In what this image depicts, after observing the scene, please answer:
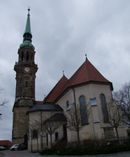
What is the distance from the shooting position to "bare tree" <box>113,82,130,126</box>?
116 ft

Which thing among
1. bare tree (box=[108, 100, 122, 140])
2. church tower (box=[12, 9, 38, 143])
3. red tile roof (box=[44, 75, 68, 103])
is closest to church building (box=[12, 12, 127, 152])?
bare tree (box=[108, 100, 122, 140])

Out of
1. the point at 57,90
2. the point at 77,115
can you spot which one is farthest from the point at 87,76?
the point at 57,90

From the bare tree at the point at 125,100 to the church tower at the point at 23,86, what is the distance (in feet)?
64.2

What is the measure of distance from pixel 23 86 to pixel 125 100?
920 inches

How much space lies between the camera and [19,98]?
48938 mm

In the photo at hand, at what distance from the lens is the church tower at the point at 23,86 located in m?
46.9

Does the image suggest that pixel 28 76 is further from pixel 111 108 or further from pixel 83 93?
pixel 111 108

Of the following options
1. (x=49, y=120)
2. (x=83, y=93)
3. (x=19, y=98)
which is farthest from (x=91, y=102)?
(x=19, y=98)

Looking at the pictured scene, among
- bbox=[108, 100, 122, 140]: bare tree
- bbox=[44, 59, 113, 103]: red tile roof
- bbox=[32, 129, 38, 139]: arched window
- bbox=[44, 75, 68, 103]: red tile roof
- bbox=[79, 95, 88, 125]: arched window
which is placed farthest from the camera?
bbox=[44, 75, 68, 103]: red tile roof

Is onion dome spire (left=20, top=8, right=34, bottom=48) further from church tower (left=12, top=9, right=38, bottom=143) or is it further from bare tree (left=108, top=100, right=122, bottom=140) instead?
bare tree (left=108, top=100, right=122, bottom=140)

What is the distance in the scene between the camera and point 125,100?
37781mm

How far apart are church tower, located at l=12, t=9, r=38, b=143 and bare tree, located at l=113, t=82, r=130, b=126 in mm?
19576

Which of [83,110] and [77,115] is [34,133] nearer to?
[77,115]

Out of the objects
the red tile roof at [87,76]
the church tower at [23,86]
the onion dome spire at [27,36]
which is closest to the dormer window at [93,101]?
the red tile roof at [87,76]
